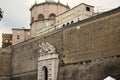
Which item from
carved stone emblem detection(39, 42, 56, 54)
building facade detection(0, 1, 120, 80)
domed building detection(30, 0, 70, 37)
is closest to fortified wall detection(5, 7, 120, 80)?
building facade detection(0, 1, 120, 80)

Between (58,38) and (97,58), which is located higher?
(58,38)

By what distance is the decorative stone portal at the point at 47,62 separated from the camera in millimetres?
21489

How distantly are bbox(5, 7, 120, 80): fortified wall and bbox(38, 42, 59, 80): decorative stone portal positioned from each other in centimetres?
32

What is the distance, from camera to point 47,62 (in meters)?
22.5

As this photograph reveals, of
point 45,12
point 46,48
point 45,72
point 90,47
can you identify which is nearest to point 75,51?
point 90,47

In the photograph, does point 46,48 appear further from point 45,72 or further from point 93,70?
point 93,70

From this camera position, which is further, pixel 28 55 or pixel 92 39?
pixel 28 55

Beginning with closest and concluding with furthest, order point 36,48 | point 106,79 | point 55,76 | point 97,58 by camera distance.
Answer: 1. point 106,79
2. point 97,58
3. point 55,76
4. point 36,48

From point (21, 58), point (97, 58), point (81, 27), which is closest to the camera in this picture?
point (97, 58)

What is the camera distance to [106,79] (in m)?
15.4

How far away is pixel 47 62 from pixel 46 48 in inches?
40.9

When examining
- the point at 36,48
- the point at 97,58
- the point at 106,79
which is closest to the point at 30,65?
the point at 36,48

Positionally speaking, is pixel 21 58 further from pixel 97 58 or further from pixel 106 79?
pixel 106 79

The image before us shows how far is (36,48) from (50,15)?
689 cm
